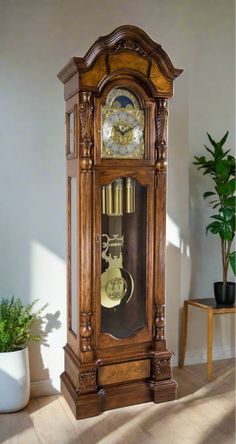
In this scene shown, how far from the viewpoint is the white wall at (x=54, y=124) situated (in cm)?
276

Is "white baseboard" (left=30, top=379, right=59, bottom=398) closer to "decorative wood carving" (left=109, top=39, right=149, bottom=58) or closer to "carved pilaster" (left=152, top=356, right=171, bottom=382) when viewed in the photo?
"carved pilaster" (left=152, top=356, right=171, bottom=382)

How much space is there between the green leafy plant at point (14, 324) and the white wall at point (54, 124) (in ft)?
0.24

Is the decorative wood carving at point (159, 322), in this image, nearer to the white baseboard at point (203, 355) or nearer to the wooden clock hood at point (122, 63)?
the white baseboard at point (203, 355)

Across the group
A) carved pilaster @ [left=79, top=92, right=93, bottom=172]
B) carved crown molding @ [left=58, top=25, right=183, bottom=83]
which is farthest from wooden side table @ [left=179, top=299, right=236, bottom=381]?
carved crown molding @ [left=58, top=25, right=183, bottom=83]

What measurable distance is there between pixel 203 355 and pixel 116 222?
54.3 inches

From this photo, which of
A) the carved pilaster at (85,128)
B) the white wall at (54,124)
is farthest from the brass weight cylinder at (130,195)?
the white wall at (54,124)

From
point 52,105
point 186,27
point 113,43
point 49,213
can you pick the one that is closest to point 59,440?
point 49,213

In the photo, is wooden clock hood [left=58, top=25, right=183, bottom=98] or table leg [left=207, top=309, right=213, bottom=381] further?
table leg [left=207, top=309, right=213, bottom=381]

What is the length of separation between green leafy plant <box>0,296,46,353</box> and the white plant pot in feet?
0.24

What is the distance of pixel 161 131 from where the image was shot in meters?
2.66

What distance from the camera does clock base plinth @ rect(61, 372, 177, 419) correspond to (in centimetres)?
256

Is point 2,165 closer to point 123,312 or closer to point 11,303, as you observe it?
point 11,303

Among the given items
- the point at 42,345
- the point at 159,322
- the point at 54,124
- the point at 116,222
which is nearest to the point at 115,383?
the point at 159,322

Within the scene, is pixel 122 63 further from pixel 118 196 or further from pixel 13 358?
pixel 13 358
